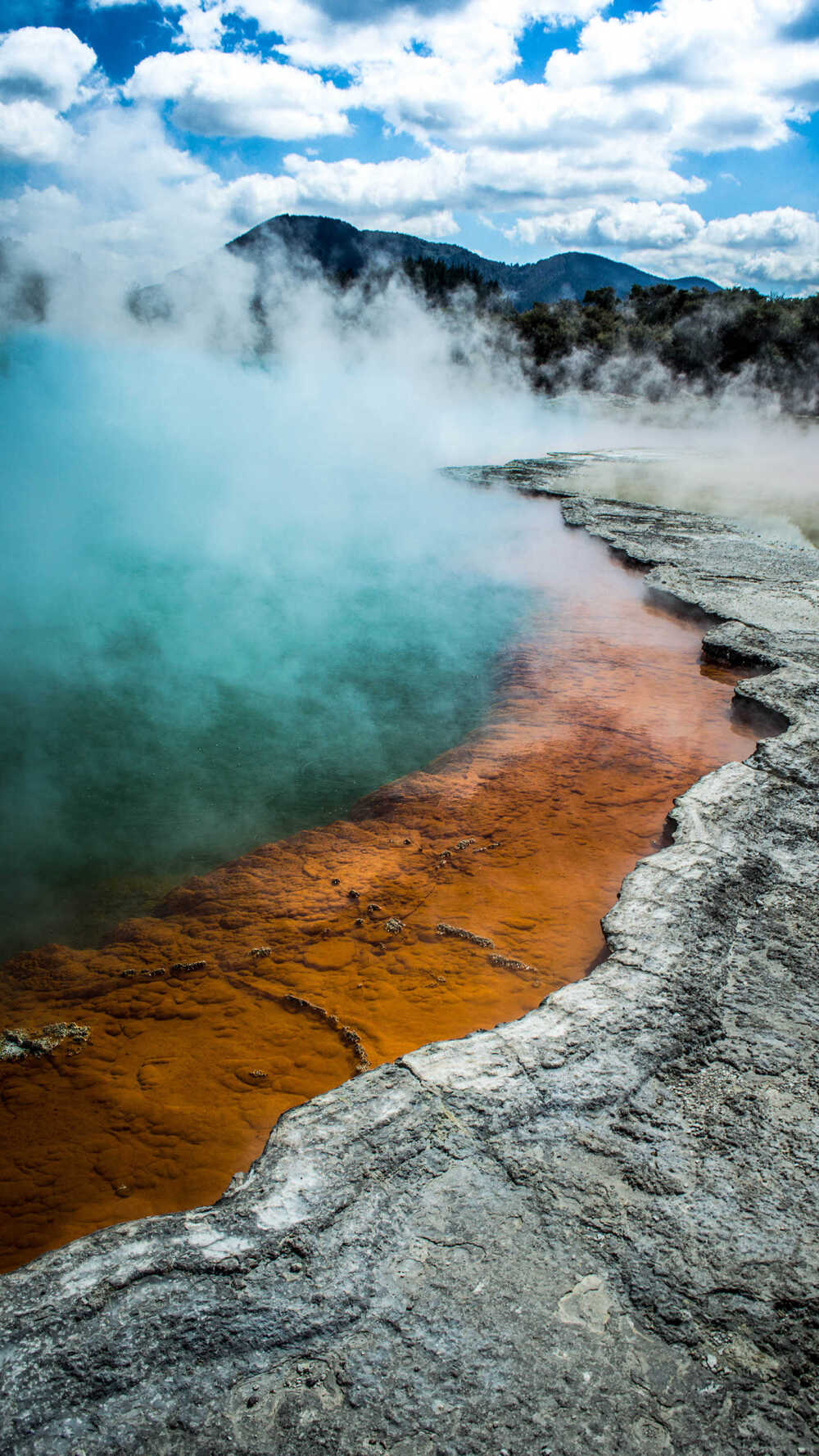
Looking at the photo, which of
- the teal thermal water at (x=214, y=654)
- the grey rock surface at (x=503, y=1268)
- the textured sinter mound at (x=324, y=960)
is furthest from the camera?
the teal thermal water at (x=214, y=654)

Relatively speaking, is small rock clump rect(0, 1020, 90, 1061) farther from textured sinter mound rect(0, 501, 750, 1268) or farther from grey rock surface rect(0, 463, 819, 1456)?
grey rock surface rect(0, 463, 819, 1456)

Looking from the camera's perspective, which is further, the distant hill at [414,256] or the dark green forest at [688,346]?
the distant hill at [414,256]

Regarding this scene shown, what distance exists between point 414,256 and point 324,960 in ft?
349

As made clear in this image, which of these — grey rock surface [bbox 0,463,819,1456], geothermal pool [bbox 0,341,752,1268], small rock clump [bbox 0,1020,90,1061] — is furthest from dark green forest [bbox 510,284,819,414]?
small rock clump [bbox 0,1020,90,1061]

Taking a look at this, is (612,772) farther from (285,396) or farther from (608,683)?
(285,396)

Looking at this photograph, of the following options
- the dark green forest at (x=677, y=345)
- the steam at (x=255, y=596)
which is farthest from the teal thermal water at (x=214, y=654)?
the dark green forest at (x=677, y=345)

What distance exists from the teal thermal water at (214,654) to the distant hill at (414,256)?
70.9 ft

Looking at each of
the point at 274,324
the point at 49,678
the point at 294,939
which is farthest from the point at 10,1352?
the point at 274,324

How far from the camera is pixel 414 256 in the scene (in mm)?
92125

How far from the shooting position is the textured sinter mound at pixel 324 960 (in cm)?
200

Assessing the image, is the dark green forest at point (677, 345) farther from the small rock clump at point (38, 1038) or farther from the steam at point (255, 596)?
the small rock clump at point (38, 1038)

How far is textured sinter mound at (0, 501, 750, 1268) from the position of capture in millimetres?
1996

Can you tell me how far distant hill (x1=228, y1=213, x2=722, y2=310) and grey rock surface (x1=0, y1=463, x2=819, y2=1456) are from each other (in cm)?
2795

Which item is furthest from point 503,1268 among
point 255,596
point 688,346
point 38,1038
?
point 688,346
